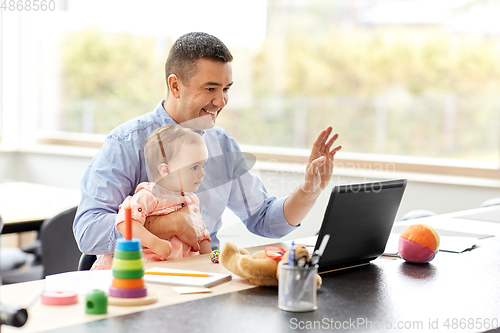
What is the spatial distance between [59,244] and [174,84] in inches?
29.7

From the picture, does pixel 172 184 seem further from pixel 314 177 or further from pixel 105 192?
pixel 314 177

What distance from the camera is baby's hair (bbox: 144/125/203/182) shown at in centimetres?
148

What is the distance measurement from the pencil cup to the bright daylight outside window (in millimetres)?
2602

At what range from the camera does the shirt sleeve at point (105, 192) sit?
1430mm

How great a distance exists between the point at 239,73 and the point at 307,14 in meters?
0.62

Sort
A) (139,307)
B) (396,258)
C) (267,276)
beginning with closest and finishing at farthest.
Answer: (139,307), (267,276), (396,258)

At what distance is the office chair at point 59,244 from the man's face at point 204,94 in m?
0.60

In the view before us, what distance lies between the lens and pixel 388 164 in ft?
11.5

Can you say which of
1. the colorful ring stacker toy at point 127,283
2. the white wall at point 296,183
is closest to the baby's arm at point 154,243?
the colorful ring stacker toy at point 127,283

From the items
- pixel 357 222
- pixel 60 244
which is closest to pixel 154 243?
pixel 357 222

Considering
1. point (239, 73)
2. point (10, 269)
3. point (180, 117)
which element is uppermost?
point (239, 73)

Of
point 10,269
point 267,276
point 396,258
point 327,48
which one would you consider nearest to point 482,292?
point 396,258

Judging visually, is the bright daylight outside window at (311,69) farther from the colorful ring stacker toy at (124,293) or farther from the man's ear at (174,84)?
the colorful ring stacker toy at (124,293)

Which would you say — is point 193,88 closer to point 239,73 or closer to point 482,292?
point 482,292
